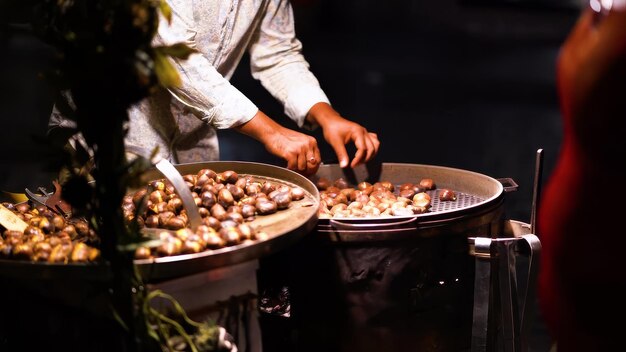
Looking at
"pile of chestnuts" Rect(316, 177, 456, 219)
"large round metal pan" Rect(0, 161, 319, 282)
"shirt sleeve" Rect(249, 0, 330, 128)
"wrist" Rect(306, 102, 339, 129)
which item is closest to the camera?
"large round metal pan" Rect(0, 161, 319, 282)

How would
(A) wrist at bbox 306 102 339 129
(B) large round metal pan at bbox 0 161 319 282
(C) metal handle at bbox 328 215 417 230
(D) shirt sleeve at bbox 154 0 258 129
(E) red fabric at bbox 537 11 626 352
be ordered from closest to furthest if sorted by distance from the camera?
(E) red fabric at bbox 537 11 626 352 < (B) large round metal pan at bbox 0 161 319 282 < (C) metal handle at bbox 328 215 417 230 < (D) shirt sleeve at bbox 154 0 258 129 < (A) wrist at bbox 306 102 339 129

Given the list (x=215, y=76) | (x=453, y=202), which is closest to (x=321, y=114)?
(x=215, y=76)

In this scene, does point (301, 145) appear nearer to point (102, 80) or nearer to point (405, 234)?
point (405, 234)

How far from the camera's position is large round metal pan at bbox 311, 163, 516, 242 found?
2.35 m

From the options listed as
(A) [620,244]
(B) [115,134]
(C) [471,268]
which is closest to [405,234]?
(C) [471,268]

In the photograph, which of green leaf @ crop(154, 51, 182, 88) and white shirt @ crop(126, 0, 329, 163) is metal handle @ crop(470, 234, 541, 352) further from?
green leaf @ crop(154, 51, 182, 88)

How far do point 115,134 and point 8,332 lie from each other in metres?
0.89

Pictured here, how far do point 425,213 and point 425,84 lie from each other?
21.6ft

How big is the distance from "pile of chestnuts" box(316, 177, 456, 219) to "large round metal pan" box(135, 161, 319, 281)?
0.16 metres

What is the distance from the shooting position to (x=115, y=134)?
5.40ft

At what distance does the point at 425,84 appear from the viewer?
891 centimetres

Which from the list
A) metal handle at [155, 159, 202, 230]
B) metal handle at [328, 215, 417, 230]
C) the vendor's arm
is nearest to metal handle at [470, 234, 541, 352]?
metal handle at [328, 215, 417, 230]

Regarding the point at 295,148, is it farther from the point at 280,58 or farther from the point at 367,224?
the point at 280,58

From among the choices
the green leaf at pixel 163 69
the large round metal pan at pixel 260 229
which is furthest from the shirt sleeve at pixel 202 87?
the green leaf at pixel 163 69
